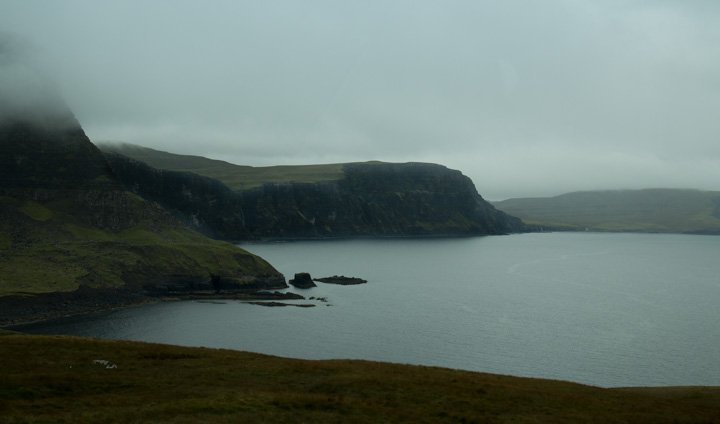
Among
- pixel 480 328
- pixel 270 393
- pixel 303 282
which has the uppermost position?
pixel 270 393

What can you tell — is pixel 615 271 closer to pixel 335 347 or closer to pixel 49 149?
pixel 335 347

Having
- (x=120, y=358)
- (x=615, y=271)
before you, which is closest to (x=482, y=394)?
(x=120, y=358)

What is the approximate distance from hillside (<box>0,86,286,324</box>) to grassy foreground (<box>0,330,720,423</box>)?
67.5 metres

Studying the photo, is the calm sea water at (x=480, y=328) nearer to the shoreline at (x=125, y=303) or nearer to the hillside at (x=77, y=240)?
the shoreline at (x=125, y=303)

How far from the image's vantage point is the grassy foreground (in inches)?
1156

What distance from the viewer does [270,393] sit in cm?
3384

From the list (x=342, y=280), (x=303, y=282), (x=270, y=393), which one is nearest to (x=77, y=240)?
(x=303, y=282)

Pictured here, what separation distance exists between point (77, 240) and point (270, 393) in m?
110

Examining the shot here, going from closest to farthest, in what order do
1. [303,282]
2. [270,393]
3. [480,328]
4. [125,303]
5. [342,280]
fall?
1. [270,393]
2. [480,328]
3. [125,303]
4. [303,282]
5. [342,280]

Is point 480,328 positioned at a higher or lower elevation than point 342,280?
lower

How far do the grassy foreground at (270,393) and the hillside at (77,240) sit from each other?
67.5 m

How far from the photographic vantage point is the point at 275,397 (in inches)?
1276

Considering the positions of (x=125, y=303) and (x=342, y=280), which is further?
(x=342, y=280)

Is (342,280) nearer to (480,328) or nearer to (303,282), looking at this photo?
(303,282)
